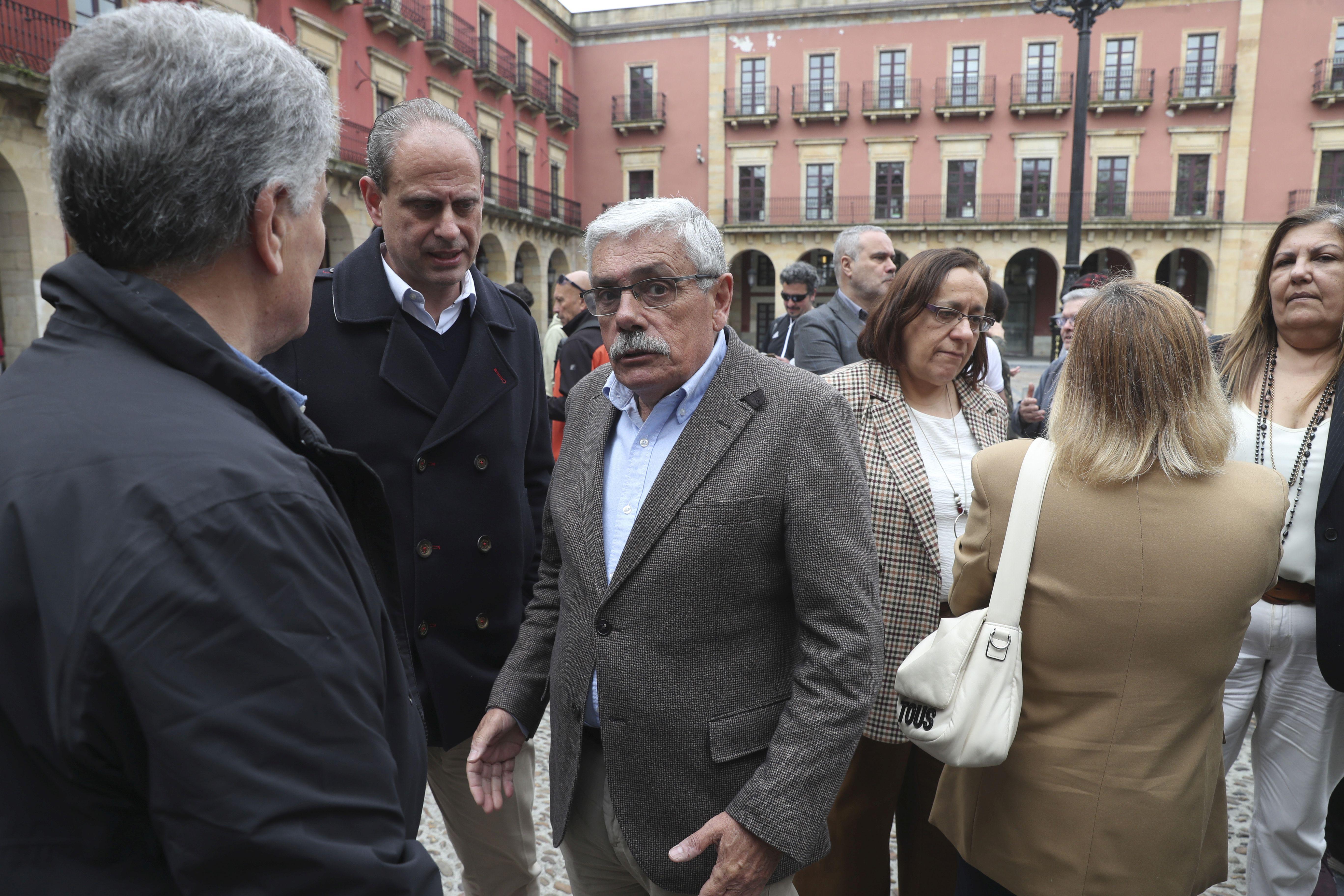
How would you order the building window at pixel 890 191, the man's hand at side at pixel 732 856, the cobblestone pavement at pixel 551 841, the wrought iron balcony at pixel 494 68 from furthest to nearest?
the building window at pixel 890 191, the wrought iron balcony at pixel 494 68, the cobblestone pavement at pixel 551 841, the man's hand at side at pixel 732 856

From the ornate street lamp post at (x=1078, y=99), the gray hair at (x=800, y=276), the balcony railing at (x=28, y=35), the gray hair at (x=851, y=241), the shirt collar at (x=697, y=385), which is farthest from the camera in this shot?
the balcony railing at (x=28, y=35)

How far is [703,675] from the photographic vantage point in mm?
1601

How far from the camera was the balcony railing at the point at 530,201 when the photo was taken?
24.4 metres

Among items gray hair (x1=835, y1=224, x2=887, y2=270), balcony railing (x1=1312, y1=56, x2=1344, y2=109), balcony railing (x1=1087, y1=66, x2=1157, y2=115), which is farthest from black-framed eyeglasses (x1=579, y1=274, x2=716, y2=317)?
balcony railing (x1=1312, y1=56, x2=1344, y2=109)

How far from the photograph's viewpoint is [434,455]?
208 centimetres

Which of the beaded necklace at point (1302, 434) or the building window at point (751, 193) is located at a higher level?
the building window at point (751, 193)

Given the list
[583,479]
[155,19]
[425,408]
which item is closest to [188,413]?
[155,19]

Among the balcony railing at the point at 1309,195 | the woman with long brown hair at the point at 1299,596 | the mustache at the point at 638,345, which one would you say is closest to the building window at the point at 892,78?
the balcony railing at the point at 1309,195

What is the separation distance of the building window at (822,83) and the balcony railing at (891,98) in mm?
1038

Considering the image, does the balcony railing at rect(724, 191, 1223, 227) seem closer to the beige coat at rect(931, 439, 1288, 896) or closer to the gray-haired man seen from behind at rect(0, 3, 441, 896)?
the beige coat at rect(931, 439, 1288, 896)

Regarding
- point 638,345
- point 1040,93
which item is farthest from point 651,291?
point 1040,93

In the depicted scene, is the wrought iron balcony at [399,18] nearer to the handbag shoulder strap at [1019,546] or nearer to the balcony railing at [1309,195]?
the handbag shoulder strap at [1019,546]

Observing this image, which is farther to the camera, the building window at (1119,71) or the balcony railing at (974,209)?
the balcony railing at (974,209)

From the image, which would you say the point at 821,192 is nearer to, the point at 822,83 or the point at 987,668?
the point at 822,83
